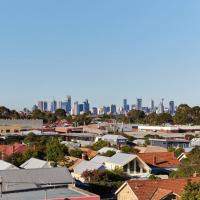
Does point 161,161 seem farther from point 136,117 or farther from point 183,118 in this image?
point 136,117

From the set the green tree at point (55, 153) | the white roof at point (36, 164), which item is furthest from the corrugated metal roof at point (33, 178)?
the green tree at point (55, 153)

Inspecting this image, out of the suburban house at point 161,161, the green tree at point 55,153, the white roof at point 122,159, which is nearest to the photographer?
the white roof at point 122,159

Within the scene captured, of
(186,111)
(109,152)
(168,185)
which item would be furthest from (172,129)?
(168,185)

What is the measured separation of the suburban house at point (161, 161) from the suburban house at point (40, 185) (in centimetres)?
1468

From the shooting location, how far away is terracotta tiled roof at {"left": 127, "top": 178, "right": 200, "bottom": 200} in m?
24.9

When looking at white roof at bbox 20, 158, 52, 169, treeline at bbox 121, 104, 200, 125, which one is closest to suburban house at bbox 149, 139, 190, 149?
white roof at bbox 20, 158, 52, 169

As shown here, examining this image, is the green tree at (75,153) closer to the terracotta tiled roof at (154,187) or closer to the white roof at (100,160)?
the white roof at (100,160)

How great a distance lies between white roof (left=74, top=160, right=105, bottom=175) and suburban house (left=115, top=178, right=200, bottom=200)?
30.4 ft

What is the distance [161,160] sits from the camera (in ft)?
143

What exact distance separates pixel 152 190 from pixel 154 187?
51 centimetres

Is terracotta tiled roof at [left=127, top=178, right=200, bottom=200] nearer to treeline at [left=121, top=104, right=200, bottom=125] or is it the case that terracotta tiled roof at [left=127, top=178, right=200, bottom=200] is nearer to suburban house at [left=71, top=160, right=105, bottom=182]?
suburban house at [left=71, top=160, right=105, bottom=182]

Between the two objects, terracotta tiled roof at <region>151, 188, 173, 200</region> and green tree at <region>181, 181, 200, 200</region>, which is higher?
green tree at <region>181, 181, 200, 200</region>

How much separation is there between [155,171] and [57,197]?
17.8m

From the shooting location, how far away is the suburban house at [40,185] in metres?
22.9
